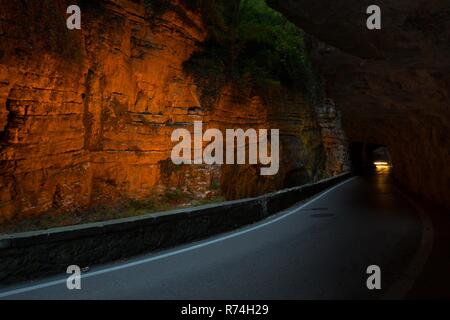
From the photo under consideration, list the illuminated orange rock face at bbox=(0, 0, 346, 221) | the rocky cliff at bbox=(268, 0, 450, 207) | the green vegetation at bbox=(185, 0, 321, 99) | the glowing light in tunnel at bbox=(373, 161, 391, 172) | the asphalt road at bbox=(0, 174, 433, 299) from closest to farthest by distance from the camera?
the asphalt road at bbox=(0, 174, 433, 299) → the rocky cliff at bbox=(268, 0, 450, 207) → the illuminated orange rock face at bbox=(0, 0, 346, 221) → the green vegetation at bbox=(185, 0, 321, 99) → the glowing light in tunnel at bbox=(373, 161, 391, 172)

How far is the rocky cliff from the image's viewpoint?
6863 mm

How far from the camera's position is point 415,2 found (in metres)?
6.27

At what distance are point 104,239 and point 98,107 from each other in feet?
40.0

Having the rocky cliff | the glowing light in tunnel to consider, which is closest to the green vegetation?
the rocky cliff

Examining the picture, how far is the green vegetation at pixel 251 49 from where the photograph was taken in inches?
952

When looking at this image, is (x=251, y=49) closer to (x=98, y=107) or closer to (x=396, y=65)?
(x=98, y=107)

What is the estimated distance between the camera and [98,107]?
17453 mm

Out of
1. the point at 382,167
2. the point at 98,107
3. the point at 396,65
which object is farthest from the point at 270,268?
the point at 382,167

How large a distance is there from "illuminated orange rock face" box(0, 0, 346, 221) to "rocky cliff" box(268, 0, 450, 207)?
9.99 m

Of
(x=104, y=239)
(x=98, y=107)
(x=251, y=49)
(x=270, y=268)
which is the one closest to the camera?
(x=270, y=268)

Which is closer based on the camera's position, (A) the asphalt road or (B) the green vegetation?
(A) the asphalt road

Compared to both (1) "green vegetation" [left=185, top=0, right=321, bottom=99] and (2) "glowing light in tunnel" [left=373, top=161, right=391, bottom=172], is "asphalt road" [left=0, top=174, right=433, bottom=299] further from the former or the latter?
(2) "glowing light in tunnel" [left=373, top=161, right=391, bottom=172]

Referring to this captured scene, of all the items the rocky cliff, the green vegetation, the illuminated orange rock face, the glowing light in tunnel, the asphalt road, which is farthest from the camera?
the glowing light in tunnel

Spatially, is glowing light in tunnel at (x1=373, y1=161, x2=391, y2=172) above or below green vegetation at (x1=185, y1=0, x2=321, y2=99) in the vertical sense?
Result: below
